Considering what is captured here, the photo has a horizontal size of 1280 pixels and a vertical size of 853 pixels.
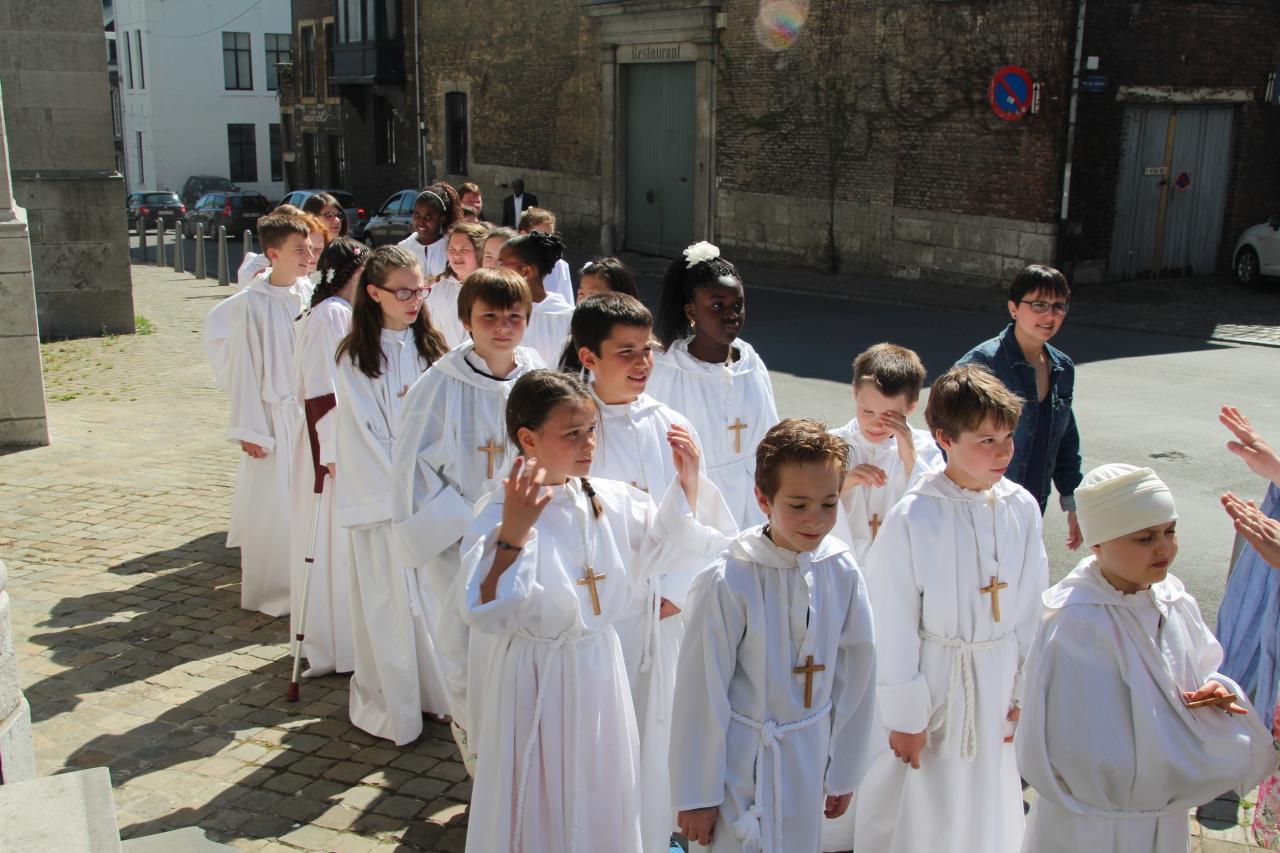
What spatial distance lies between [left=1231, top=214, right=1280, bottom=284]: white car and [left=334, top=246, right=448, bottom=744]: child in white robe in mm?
17652

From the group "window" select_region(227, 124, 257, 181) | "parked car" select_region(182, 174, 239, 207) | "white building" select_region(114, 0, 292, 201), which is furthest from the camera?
"window" select_region(227, 124, 257, 181)

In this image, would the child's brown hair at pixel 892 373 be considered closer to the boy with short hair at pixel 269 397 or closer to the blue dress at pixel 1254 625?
the blue dress at pixel 1254 625

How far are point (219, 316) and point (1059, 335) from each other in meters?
12.0

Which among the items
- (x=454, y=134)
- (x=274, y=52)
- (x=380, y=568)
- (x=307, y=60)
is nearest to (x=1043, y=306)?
(x=380, y=568)

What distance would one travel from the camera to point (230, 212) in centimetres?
3678

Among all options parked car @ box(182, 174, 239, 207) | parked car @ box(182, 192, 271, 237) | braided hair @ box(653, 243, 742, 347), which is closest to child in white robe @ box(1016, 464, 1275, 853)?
braided hair @ box(653, 243, 742, 347)

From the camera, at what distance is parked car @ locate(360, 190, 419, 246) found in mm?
28797

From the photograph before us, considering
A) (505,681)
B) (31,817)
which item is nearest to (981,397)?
(505,681)

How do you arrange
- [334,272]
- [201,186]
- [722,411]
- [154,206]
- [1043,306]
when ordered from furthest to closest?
1. [201,186]
2. [154,206]
3. [334,272]
4. [1043,306]
5. [722,411]

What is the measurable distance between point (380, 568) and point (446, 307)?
10.2 ft

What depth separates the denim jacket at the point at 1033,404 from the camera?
18.3 ft

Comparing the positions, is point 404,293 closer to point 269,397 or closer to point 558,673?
point 269,397

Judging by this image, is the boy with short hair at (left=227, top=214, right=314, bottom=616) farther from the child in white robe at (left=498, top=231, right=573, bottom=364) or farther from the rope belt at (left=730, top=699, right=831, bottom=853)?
the rope belt at (left=730, top=699, right=831, bottom=853)

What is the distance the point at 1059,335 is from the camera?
16.4m
